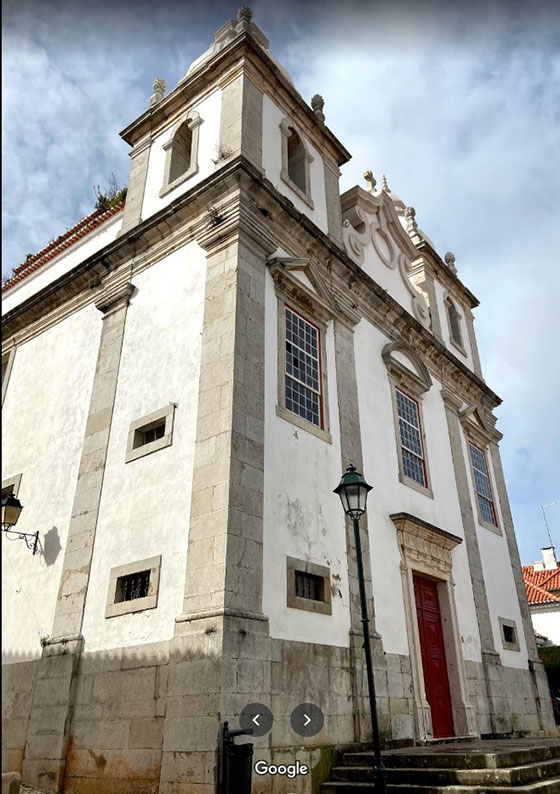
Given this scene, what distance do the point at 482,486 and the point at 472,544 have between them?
2424mm

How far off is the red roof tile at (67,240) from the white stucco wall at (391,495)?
5820 mm

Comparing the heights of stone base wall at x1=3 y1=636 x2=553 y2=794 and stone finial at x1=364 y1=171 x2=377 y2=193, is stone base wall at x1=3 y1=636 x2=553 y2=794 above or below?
below

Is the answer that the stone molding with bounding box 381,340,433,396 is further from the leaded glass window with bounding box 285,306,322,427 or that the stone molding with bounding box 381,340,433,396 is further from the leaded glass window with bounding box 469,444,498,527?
the leaded glass window with bounding box 469,444,498,527

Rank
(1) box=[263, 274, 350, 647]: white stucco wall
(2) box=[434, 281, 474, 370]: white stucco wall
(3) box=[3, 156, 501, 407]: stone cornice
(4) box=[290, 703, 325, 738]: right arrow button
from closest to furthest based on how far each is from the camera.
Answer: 1. (4) box=[290, 703, 325, 738]: right arrow button
2. (1) box=[263, 274, 350, 647]: white stucco wall
3. (3) box=[3, 156, 501, 407]: stone cornice
4. (2) box=[434, 281, 474, 370]: white stucco wall

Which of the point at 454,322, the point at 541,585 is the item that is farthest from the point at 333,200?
the point at 541,585

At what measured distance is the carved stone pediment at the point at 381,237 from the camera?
14.2 m

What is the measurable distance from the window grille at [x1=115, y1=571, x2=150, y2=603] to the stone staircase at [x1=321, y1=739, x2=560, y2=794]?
3080 mm

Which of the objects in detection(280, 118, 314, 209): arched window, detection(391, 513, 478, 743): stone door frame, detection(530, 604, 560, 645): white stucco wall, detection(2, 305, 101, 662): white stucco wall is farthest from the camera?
detection(530, 604, 560, 645): white stucco wall

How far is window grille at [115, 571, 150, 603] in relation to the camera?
8250mm

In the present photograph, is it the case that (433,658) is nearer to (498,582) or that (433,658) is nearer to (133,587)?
(498,582)

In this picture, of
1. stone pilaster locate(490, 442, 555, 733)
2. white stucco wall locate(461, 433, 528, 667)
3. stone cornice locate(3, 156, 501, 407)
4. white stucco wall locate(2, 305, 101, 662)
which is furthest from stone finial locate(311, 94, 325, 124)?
stone pilaster locate(490, 442, 555, 733)

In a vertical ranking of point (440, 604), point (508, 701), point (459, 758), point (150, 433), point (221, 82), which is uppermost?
point (221, 82)

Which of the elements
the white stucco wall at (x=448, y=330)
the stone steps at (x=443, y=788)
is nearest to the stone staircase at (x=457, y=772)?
the stone steps at (x=443, y=788)

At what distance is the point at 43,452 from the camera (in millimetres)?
11266
